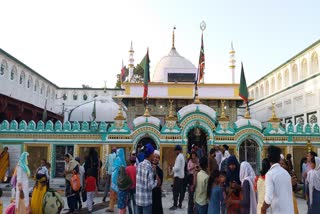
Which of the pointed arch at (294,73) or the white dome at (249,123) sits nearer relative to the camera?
the white dome at (249,123)

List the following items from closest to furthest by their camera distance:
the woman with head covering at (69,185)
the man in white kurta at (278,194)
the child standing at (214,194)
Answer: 1. the man in white kurta at (278,194)
2. the child standing at (214,194)
3. the woman with head covering at (69,185)

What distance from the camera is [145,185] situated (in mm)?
5383

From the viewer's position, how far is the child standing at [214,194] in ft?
16.7

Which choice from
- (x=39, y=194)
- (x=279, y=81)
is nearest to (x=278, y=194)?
(x=39, y=194)

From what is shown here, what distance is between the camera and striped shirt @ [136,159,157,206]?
538 centimetres

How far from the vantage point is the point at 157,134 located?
14383mm

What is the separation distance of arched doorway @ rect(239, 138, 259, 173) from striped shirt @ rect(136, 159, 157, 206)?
1007 centimetres

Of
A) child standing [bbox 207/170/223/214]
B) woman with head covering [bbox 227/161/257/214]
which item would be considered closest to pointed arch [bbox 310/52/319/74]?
child standing [bbox 207/170/223/214]

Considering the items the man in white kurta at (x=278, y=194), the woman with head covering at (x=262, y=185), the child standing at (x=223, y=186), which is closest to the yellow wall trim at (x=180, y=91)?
the child standing at (x=223, y=186)

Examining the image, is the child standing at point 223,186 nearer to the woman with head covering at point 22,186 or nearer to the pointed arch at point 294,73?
the woman with head covering at point 22,186

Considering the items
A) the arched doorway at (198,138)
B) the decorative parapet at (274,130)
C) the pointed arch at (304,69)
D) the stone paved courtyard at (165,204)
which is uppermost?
the pointed arch at (304,69)

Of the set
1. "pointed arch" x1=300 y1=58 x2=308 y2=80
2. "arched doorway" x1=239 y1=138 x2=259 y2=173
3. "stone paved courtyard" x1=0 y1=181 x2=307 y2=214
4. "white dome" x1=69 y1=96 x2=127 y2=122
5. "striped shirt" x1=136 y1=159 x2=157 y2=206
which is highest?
"pointed arch" x1=300 y1=58 x2=308 y2=80

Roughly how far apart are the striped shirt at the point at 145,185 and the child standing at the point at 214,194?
92 cm

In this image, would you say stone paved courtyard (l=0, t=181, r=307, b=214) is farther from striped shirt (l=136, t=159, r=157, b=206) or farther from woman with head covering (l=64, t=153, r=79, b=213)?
striped shirt (l=136, t=159, r=157, b=206)
